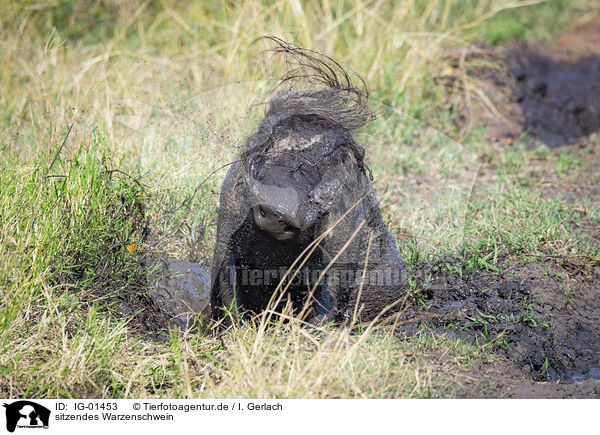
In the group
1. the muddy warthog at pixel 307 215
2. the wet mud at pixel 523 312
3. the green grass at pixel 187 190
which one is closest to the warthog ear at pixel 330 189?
the muddy warthog at pixel 307 215

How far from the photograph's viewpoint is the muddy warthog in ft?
9.91

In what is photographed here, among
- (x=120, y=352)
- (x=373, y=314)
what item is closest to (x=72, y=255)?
(x=120, y=352)

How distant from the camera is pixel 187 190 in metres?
4.00

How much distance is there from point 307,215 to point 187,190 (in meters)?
1.30

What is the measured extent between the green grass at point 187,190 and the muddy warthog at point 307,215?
27 centimetres

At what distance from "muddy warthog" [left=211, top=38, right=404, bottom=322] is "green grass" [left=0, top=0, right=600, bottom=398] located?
0.90 ft

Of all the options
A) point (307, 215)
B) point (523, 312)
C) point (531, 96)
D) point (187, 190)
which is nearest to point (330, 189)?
point (307, 215)

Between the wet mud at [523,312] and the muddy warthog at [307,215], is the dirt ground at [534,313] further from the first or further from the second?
the muddy warthog at [307,215]

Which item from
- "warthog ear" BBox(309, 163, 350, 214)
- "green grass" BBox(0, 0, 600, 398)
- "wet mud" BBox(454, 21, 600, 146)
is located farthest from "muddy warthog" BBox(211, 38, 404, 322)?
"wet mud" BBox(454, 21, 600, 146)

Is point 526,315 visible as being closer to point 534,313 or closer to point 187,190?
point 534,313

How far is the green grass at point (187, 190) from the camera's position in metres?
2.81

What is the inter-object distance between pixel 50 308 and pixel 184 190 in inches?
51.1
